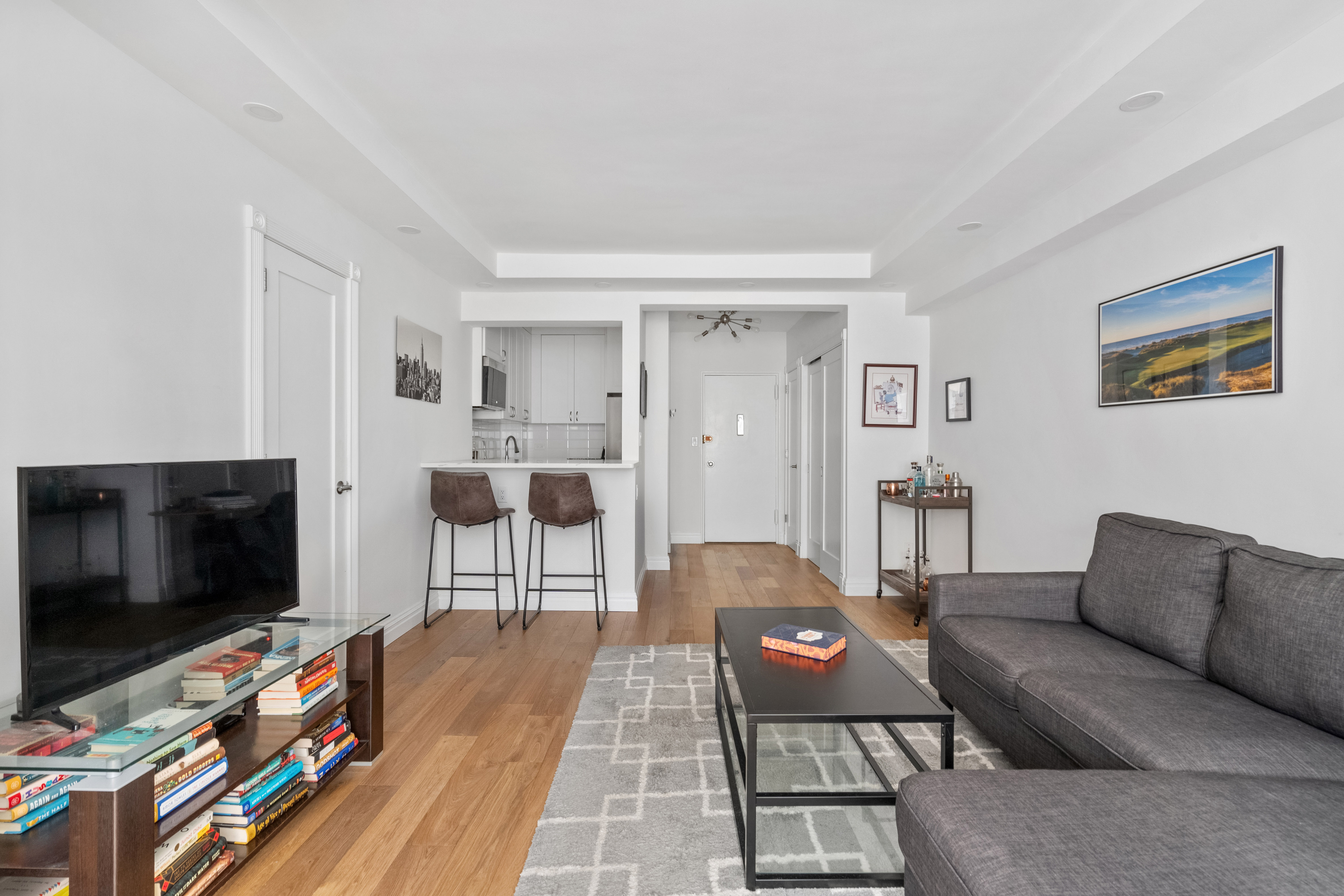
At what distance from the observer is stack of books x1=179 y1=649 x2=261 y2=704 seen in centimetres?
159

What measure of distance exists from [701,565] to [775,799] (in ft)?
14.4

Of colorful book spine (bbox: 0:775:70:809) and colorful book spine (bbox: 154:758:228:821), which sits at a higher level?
colorful book spine (bbox: 0:775:70:809)

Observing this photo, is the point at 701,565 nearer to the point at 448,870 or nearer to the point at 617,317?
the point at 617,317

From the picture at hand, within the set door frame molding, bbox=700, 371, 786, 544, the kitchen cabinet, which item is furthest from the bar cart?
the kitchen cabinet

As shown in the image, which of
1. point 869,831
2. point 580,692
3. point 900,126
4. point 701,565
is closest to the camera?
point 869,831

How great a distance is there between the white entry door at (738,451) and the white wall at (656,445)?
1466 mm

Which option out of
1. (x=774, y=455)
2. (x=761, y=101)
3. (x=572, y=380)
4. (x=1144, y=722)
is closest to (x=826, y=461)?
(x=774, y=455)

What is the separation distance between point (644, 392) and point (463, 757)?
3.68 m

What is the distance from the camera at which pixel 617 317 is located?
4.93m

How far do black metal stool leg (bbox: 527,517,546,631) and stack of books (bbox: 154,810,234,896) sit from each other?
8.35ft

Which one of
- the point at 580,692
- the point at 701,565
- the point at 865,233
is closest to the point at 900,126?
the point at 865,233

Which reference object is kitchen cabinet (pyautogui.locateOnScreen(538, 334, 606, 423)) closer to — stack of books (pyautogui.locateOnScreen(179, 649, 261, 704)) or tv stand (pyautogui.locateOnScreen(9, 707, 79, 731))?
stack of books (pyautogui.locateOnScreen(179, 649, 261, 704))

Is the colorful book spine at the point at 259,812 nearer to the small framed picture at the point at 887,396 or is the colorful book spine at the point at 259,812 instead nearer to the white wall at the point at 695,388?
the small framed picture at the point at 887,396

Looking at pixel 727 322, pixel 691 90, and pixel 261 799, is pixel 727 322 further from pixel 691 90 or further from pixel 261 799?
pixel 261 799
